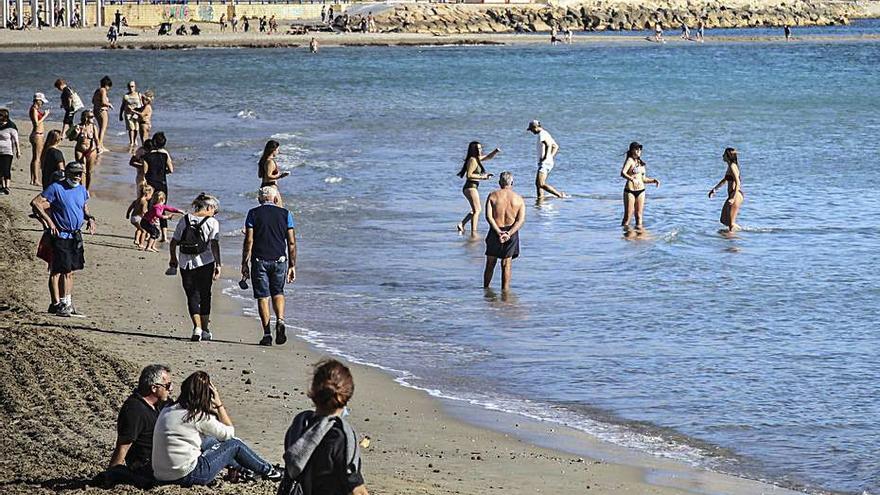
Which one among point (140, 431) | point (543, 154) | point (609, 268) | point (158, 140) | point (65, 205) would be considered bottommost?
point (609, 268)

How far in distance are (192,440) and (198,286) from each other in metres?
4.43

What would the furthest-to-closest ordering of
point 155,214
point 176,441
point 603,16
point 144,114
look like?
point 603,16, point 144,114, point 155,214, point 176,441

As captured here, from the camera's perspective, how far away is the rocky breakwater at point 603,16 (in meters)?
109

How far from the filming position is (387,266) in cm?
1753

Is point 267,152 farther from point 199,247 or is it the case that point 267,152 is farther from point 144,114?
point 144,114

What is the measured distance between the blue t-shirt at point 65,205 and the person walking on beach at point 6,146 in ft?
25.5

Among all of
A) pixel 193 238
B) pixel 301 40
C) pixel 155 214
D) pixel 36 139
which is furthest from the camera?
pixel 301 40

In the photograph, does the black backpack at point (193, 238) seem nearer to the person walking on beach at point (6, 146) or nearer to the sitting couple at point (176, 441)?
the sitting couple at point (176, 441)

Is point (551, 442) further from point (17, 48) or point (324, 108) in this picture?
point (17, 48)

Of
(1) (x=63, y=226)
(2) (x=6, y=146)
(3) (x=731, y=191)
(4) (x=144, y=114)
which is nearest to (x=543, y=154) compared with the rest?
(3) (x=731, y=191)

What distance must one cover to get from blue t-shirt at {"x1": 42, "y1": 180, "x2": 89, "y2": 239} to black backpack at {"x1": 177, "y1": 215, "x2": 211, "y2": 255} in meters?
1.25

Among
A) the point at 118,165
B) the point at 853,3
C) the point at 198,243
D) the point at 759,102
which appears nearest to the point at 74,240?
the point at 198,243

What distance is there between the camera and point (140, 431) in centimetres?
804

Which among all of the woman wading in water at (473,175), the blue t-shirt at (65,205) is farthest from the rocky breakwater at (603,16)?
the blue t-shirt at (65,205)
